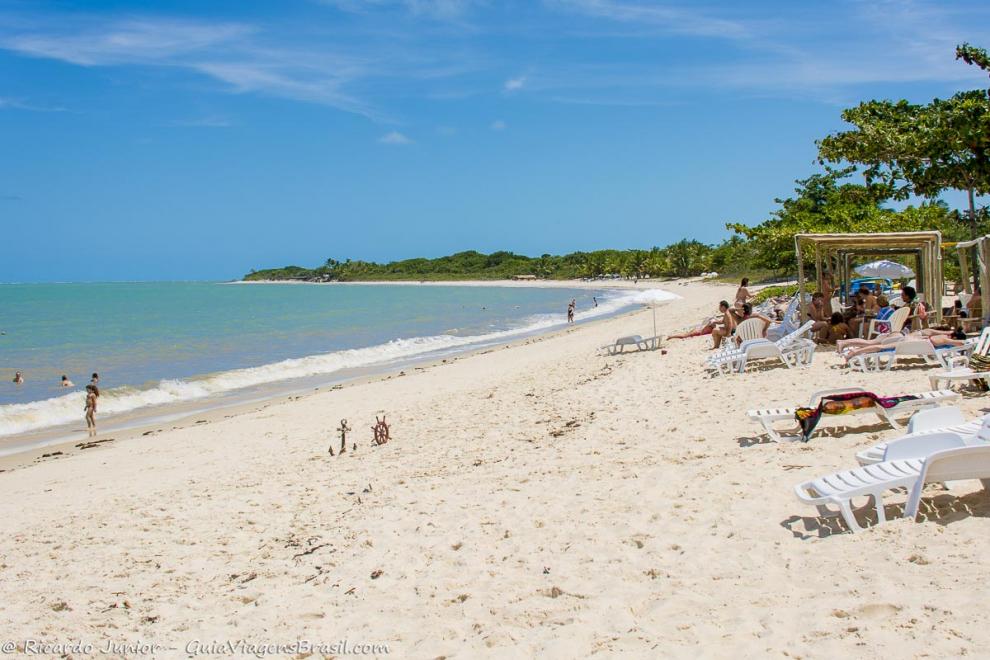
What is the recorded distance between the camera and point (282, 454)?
927cm

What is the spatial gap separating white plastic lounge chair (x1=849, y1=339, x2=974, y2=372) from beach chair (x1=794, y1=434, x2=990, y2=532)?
472 centimetres

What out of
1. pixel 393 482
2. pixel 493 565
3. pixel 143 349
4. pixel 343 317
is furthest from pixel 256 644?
pixel 343 317

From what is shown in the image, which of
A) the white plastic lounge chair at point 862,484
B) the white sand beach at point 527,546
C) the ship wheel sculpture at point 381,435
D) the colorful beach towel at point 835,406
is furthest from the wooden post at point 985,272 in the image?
the ship wheel sculpture at point 381,435

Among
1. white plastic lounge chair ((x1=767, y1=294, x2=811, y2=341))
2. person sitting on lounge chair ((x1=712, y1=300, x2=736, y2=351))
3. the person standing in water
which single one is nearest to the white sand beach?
white plastic lounge chair ((x1=767, y1=294, x2=811, y2=341))

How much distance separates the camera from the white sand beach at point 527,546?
133 inches

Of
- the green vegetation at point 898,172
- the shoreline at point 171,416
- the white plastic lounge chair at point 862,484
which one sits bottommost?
the shoreline at point 171,416

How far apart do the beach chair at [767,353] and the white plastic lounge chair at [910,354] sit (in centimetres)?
100

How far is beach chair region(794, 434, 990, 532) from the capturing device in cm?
394

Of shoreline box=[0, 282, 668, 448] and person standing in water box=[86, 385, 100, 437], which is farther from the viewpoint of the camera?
shoreline box=[0, 282, 668, 448]

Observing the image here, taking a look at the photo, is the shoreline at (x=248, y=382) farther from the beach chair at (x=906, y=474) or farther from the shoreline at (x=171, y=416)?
the beach chair at (x=906, y=474)

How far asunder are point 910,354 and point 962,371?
1587 millimetres

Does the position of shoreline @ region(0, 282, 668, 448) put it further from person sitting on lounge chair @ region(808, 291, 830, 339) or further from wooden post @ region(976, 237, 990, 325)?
wooden post @ region(976, 237, 990, 325)

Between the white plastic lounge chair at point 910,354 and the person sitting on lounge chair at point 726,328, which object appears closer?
the white plastic lounge chair at point 910,354

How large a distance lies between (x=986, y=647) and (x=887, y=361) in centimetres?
742
